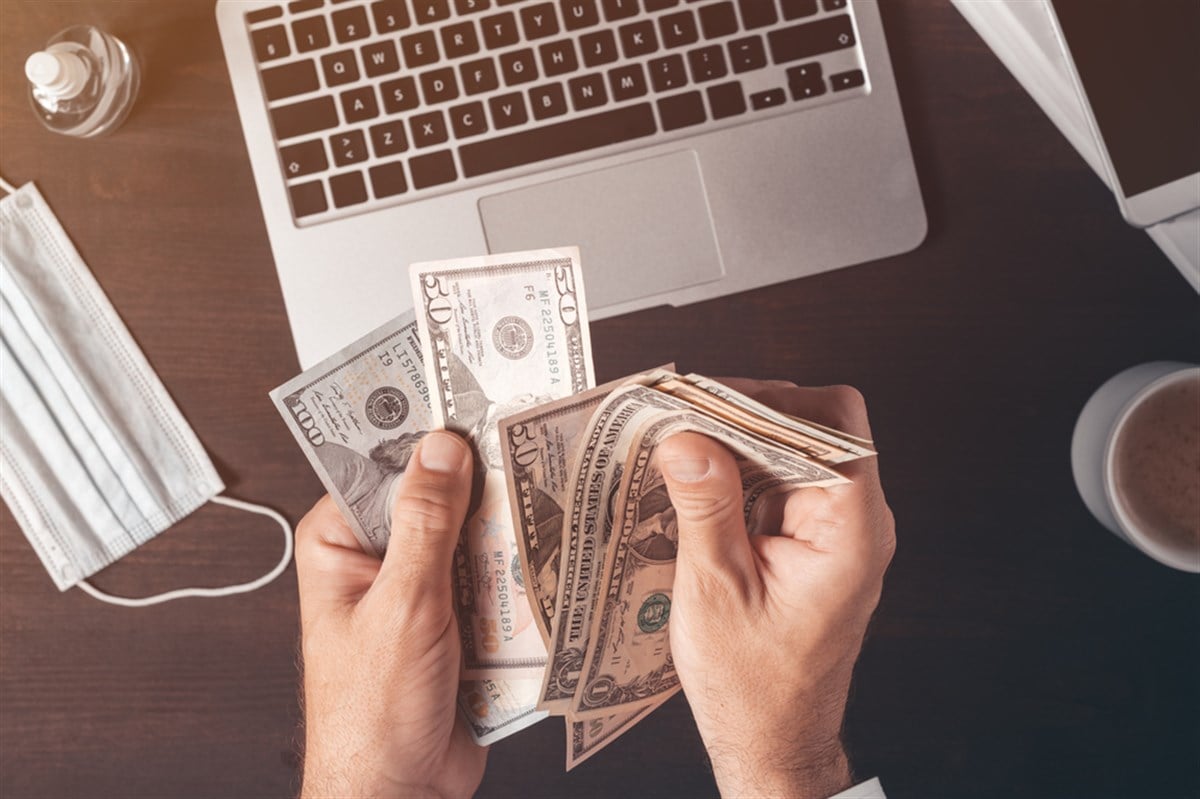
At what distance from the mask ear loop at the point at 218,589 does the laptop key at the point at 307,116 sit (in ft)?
1.07

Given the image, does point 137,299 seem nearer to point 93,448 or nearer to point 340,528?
point 93,448

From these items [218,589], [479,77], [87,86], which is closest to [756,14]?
[479,77]

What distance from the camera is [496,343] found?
695 millimetres

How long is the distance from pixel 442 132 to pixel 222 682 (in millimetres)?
528

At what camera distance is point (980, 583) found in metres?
0.79

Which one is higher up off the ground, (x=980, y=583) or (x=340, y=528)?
(x=340, y=528)

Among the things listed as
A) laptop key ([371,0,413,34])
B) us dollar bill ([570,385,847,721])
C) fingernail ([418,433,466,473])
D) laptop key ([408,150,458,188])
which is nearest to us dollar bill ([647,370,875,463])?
us dollar bill ([570,385,847,721])

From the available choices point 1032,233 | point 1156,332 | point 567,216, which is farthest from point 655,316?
point 1156,332

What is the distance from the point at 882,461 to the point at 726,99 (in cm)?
35

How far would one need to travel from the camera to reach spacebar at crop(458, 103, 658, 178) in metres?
0.72

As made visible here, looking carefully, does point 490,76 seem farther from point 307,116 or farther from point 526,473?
point 526,473

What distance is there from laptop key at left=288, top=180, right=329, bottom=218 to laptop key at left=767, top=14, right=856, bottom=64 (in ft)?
1.28

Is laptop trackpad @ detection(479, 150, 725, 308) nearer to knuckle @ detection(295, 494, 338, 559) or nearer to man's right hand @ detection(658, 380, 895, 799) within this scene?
man's right hand @ detection(658, 380, 895, 799)

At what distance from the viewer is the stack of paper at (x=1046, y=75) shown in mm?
698
